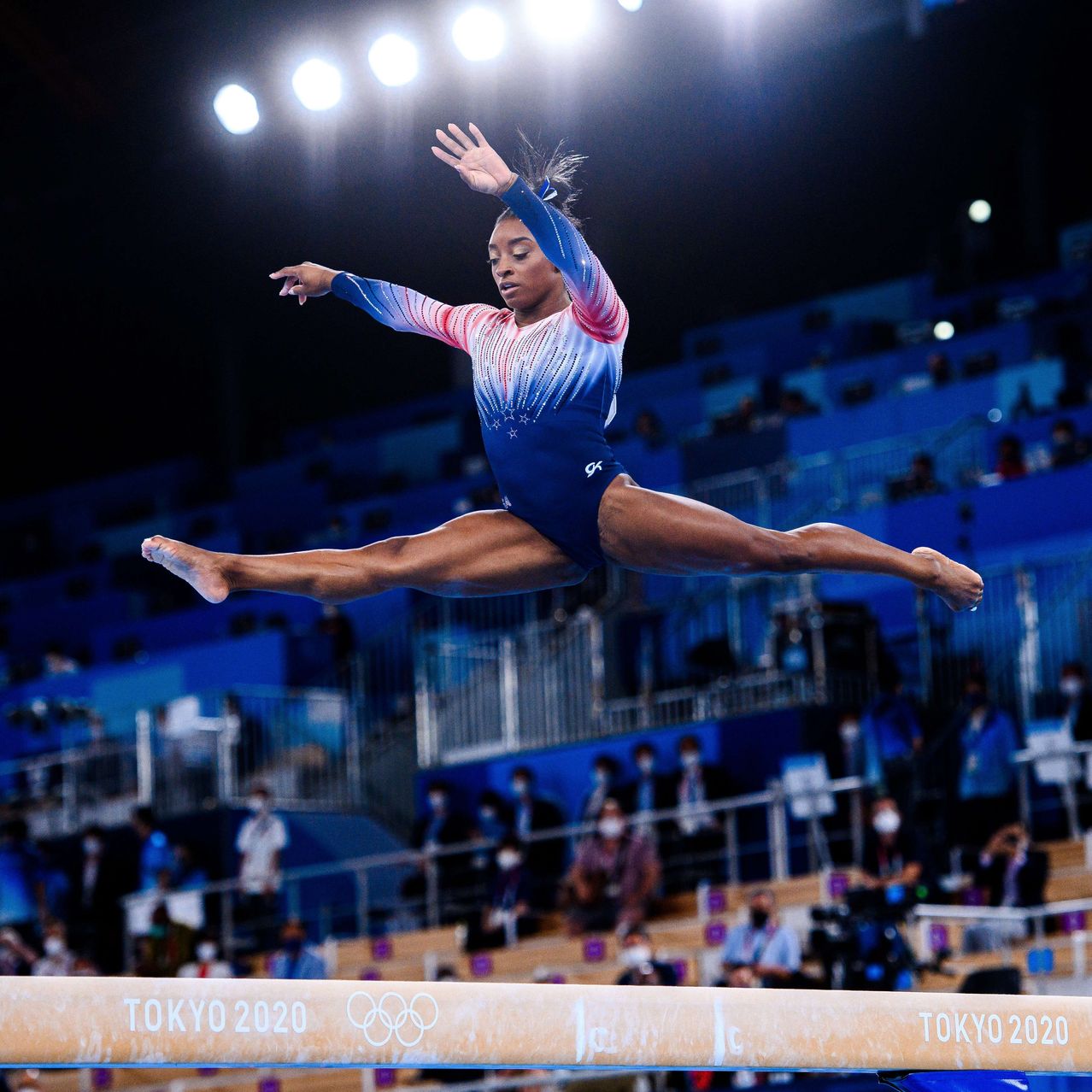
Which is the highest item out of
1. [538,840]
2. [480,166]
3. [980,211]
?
[980,211]

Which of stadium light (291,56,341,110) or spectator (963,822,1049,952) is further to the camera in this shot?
stadium light (291,56,341,110)

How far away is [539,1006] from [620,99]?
510 inches

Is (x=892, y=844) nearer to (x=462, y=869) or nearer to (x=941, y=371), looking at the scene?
(x=462, y=869)

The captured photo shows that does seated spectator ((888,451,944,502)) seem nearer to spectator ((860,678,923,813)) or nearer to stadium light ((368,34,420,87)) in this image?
spectator ((860,678,923,813))

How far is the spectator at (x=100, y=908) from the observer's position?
48.8 feet

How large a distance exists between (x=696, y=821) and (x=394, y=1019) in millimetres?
9293

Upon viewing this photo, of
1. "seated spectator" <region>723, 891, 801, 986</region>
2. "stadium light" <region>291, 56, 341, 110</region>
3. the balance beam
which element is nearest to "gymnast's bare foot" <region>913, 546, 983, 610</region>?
the balance beam

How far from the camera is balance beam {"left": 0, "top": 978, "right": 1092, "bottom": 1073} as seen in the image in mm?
3916

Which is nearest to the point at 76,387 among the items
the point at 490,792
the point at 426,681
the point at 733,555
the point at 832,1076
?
the point at 426,681

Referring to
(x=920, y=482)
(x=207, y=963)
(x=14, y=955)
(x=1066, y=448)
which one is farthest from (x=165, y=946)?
(x=1066, y=448)

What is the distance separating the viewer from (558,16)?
Answer: 13672 millimetres

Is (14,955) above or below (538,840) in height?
below

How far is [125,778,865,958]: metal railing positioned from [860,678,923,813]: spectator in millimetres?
219

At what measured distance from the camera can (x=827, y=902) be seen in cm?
1159
